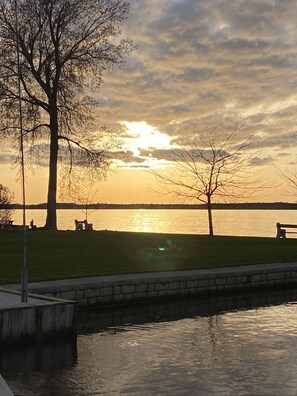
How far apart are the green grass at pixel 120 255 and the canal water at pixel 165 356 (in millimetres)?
2884

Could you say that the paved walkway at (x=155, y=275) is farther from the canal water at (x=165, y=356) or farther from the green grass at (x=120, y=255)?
the canal water at (x=165, y=356)

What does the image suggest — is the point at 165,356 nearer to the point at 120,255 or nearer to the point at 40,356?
the point at 40,356

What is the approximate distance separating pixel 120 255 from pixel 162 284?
5.37 meters

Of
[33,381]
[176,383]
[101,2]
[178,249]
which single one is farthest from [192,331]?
[101,2]

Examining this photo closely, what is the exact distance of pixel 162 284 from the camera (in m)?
14.7

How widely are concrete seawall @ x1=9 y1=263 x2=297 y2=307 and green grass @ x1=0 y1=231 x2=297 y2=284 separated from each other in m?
1.03

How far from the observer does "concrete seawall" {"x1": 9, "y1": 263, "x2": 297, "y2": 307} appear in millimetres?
13086

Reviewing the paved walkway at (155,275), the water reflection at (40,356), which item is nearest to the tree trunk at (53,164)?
the paved walkway at (155,275)

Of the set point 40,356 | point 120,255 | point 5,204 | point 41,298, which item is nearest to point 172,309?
point 41,298

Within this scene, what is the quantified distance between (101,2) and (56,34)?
383cm

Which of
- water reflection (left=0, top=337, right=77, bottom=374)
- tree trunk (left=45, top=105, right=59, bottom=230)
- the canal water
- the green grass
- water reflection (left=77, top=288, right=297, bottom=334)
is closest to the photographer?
the canal water

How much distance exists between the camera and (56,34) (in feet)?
111

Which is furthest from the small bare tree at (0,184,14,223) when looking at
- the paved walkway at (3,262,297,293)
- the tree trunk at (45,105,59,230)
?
the paved walkway at (3,262,297,293)

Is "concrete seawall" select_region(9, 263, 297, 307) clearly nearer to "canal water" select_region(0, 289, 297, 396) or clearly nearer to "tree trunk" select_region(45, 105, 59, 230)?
"canal water" select_region(0, 289, 297, 396)
